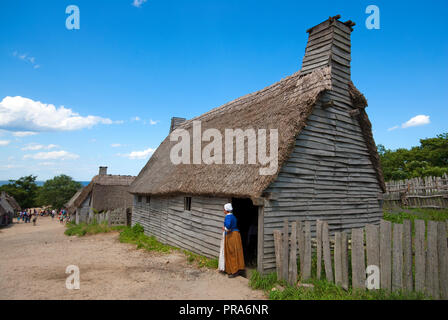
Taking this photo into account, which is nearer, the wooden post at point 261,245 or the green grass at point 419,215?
the wooden post at point 261,245

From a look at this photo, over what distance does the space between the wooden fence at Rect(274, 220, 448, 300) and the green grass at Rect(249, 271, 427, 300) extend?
0.48 feet

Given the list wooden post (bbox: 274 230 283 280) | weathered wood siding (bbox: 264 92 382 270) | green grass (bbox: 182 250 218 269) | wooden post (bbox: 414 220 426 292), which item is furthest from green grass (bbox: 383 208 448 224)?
green grass (bbox: 182 250 218 269)

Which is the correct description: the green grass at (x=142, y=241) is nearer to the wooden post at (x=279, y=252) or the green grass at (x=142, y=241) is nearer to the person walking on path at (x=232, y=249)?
the person walking on path at (x=232, y=249)

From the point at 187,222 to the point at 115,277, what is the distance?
3508mm

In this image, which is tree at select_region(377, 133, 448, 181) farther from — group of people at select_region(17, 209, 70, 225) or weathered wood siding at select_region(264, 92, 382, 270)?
group of people at select_region(17, 209, 70, 225)

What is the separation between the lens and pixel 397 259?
4859 mm

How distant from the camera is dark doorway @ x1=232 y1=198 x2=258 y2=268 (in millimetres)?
9908

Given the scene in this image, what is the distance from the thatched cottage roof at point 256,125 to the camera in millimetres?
7453

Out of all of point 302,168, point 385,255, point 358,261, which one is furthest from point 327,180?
point 385,255

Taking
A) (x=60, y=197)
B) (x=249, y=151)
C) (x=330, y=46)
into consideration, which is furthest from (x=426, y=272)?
(x=60, y=197)

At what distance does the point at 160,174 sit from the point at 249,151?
695 centimetres

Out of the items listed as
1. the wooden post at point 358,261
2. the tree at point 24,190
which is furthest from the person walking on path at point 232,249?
the tree at point 24,190

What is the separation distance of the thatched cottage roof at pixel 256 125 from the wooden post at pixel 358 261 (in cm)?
237
